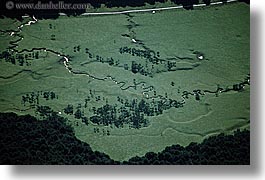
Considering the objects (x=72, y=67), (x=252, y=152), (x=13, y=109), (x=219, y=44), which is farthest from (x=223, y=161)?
(x=13, y=109)

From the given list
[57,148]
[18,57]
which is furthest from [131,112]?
[18,57]

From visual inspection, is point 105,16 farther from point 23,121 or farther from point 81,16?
point 23,121

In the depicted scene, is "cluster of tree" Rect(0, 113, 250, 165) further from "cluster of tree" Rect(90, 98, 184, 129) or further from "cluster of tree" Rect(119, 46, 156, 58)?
"cluster of tree" Rect(119, 46, 156, 58)

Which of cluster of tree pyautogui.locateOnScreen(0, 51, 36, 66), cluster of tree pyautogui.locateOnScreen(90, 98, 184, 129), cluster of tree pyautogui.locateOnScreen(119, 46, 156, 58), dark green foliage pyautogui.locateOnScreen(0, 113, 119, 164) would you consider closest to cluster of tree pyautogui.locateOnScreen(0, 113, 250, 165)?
dark green foliage pyautogui.locateOnScreen(0, 113, 119, 164)

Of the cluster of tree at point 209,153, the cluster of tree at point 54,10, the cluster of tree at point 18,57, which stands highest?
the cluster of tree at point 54,10

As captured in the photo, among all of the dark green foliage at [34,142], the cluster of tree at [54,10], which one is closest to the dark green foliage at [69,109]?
the dark green foliage at [34,142]

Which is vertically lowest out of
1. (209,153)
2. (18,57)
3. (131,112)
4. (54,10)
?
(209,153)

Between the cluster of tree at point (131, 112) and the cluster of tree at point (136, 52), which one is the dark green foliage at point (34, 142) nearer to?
the cluster of tree at point (131, 112)

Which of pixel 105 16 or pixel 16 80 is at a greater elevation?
pixel 105 16

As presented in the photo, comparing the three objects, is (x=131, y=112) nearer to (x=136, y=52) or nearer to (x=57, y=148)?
(x=136, y=52)
